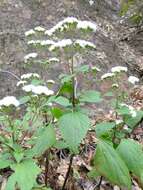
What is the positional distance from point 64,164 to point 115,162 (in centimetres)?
124

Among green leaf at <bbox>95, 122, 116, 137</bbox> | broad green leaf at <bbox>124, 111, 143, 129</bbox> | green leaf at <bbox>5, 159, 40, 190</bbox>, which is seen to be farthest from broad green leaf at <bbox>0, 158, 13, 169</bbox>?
broad green leaf at <bbox>124, 111, 143, 129</bbox>

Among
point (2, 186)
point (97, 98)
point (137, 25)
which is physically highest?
point (137, 25)

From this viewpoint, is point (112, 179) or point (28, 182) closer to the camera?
point (28, 182)

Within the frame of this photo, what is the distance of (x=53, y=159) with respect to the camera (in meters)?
3.68

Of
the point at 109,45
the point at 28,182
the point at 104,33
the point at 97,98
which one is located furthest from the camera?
the point at 104,33

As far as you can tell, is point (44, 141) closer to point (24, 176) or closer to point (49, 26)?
point (24, 176)

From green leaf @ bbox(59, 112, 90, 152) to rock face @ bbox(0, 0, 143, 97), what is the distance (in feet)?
8.27

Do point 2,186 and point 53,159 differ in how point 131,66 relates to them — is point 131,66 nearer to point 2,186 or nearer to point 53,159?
point 53,159

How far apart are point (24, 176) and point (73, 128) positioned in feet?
1.27

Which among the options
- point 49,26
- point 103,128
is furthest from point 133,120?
point 49,26

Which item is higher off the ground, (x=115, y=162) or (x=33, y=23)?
(x=33, y=23)

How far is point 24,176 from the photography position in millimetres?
2381

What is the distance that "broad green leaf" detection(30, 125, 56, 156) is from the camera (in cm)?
259

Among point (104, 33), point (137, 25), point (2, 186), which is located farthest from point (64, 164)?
point (137, 25)
